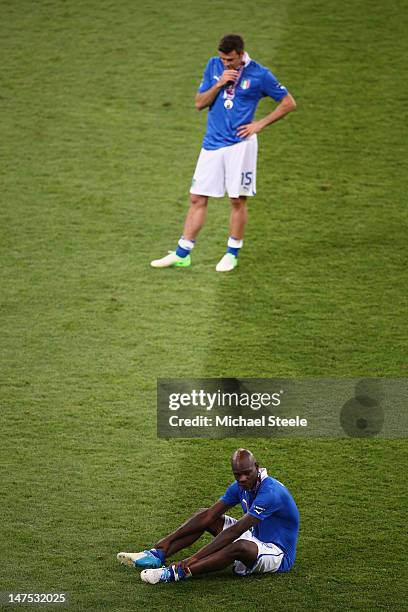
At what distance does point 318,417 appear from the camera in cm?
947

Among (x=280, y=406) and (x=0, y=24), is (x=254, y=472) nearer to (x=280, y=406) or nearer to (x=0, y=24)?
(x=280, y=406)

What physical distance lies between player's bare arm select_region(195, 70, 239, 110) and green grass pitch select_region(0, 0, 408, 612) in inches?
63.4

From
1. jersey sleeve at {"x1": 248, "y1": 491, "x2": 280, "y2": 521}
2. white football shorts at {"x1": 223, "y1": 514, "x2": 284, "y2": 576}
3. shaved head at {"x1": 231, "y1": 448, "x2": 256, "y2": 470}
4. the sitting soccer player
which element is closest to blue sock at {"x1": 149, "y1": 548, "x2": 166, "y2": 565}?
the sitting soccer player

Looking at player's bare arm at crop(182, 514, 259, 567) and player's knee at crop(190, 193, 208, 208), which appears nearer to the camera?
player's bare arm at crop(182, 514, 259, 567)

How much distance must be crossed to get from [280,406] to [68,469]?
174 cm

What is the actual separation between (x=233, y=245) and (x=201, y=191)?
0.68 m

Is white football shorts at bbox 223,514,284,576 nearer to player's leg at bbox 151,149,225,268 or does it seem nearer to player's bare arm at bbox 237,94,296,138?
player's leg at bbox 151,149,225,268

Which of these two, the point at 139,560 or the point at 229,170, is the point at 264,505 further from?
the point at 229,170

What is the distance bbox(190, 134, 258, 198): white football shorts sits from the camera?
1073 cm

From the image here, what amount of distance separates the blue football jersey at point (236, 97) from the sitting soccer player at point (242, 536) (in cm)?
382

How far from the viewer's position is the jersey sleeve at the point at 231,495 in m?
7.84

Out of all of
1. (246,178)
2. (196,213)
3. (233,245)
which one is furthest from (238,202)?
(233,245)

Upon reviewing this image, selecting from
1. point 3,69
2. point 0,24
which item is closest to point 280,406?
point 3,69

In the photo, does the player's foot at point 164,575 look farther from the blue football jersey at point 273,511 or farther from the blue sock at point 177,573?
the blue football jersey at point 273,511
